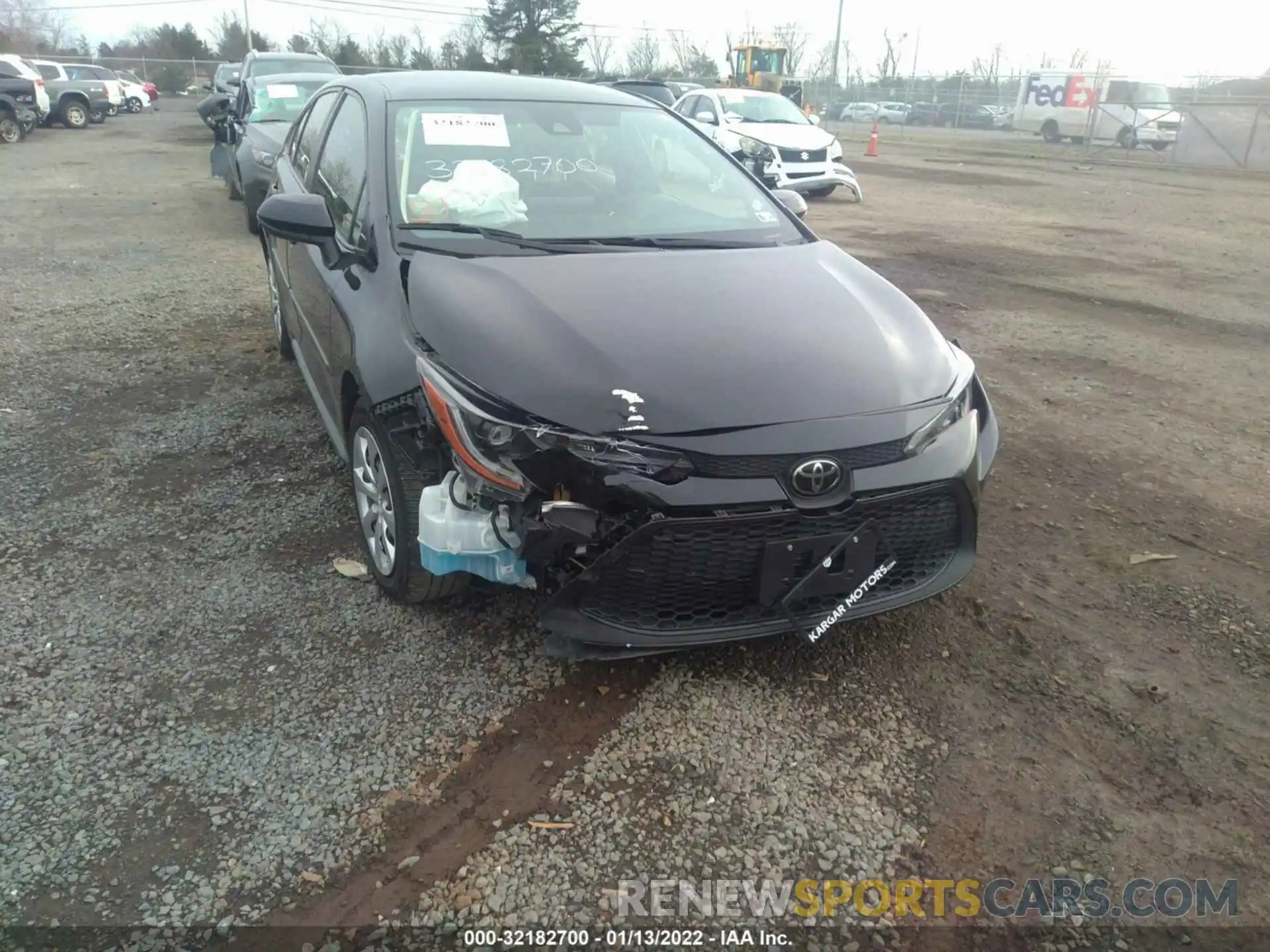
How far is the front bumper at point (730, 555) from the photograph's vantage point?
246 cm

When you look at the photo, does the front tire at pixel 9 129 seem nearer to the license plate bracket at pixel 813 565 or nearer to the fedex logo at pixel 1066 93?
the license plate bracket at pixel 813 565

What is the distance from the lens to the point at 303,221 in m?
3.38

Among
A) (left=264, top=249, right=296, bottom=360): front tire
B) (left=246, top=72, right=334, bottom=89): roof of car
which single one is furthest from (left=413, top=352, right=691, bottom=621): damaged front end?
(left=246, top=72, right=334, bottom=89): roof of car

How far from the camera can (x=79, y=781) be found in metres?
2.40

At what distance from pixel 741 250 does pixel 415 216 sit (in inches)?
47.6

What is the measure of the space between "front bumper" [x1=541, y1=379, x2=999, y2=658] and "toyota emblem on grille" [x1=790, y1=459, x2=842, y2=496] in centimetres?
4

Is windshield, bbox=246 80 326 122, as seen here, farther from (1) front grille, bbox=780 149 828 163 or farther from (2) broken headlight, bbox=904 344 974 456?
(2) broken headlight, bbox=904 344 974 456

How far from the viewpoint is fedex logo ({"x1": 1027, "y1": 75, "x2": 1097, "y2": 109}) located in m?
29.1

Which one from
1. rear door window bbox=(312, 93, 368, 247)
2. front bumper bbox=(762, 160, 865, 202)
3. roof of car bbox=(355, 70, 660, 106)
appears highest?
roof of car bbox=(355, 70, 660, 106)

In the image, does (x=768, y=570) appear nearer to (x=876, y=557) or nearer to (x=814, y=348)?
(x=876, y=557)

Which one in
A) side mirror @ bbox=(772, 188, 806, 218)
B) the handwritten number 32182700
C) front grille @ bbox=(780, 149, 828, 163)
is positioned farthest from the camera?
front grille @ bbox=(780, 149, 828, 163)

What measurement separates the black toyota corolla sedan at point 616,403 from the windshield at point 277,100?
7502 millimetres

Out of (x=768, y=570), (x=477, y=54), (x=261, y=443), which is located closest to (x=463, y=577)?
(x=768, y=570)

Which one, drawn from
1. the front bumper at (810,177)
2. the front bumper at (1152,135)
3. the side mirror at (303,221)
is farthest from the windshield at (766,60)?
the side mirror at (303,221)
